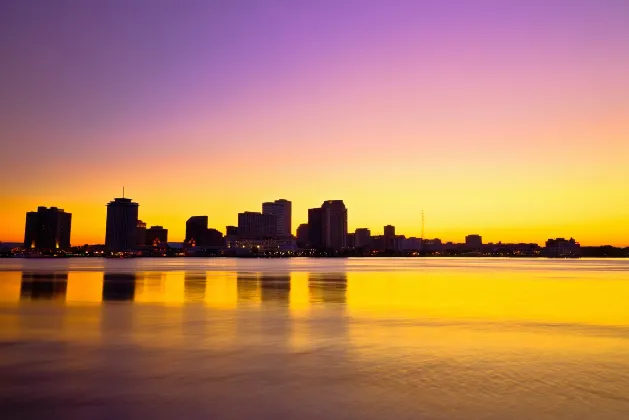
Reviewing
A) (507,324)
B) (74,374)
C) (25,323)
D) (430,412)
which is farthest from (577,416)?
(25,323)

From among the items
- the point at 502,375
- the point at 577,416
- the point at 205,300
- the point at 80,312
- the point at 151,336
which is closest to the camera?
the point at 577,416

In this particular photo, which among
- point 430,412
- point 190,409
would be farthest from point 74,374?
point 430,412

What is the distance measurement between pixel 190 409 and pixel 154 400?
1.40 metres

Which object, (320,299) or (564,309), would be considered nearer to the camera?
(564,309)

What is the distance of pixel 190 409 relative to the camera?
13.8 metres

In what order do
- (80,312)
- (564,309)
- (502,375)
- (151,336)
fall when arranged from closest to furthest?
(502,375)
(151,336)
(80,312)
(564,309)

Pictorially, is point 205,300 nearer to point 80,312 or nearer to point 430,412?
point 80,312

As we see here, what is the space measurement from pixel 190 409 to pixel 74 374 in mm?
6107

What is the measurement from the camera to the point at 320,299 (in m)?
44.7

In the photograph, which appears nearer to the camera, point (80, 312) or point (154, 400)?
point (154, 400)

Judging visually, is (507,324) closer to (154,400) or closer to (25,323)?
(154,400)

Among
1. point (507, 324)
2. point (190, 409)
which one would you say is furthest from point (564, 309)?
point (190, 409)

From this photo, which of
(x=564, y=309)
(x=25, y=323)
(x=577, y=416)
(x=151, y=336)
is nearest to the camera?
(x=577, y=416)

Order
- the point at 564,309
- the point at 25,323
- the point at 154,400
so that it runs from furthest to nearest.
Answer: the point at 564,309 < the point at 25,323 < the point at 154,400
